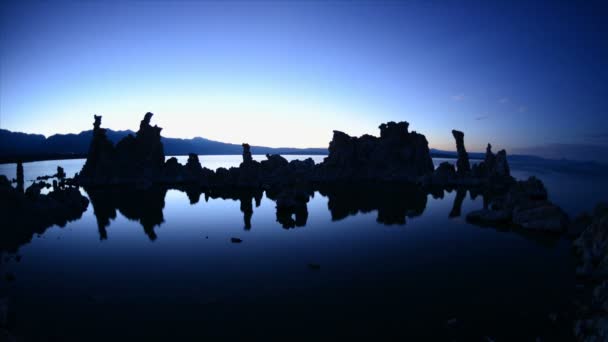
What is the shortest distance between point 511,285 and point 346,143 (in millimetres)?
88919

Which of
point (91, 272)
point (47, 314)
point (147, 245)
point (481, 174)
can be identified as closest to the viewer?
point (47, 314)

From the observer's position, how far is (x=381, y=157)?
106562 millimetres

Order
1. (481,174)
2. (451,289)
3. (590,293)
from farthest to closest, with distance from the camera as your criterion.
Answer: (481,174) < (451,289) < (590,293)

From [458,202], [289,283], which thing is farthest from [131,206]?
[458,202]

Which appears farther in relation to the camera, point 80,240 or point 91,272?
point 80,240

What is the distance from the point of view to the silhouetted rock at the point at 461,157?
90.8 metres

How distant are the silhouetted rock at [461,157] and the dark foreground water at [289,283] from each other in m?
60.2

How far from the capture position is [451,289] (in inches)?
746

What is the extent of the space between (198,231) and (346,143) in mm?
78868

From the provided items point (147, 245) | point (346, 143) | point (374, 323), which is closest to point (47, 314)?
point (147, 245)

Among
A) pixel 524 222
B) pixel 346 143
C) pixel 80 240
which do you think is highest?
pixel 346 143

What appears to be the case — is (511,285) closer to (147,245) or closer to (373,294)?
(373,294)

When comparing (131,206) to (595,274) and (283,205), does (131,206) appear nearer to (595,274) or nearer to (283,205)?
(283,205)

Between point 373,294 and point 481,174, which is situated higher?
point 481,174
